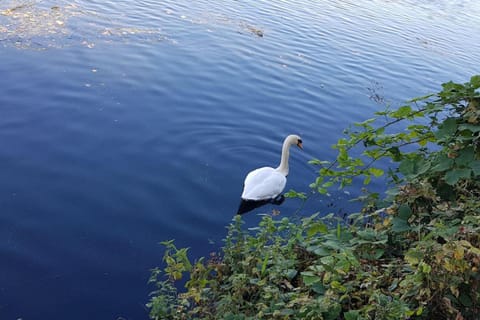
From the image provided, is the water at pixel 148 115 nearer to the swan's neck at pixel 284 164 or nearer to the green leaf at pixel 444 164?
the swan's neck at pixel 284 164

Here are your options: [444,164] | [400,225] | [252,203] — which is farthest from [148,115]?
[444,164]

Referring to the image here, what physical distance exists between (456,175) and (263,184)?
493cm

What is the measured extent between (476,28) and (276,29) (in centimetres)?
1008

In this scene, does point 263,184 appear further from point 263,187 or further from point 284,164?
point 284,164

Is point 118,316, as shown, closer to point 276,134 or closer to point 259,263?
point 259,263

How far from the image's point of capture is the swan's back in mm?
7984

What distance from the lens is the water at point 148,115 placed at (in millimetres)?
6320

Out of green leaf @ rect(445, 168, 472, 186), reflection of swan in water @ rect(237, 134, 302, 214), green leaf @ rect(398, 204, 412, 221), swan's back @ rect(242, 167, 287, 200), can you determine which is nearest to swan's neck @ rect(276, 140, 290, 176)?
reflection of swan in water @ rect(237, 134, 302, 214)

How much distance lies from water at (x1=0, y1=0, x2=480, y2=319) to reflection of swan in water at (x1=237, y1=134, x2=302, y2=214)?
27cm

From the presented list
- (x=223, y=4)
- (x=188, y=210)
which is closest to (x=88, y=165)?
(x=188, y=210)

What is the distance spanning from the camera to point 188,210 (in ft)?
24.8

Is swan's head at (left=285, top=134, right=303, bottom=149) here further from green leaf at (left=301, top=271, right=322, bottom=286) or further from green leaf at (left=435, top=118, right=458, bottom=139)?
green leaf at (left=301, top=271, right=322, bottom=286)

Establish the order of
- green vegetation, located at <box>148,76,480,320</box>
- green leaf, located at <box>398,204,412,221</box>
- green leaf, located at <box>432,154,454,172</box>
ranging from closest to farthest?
green vegetation, located at <box>148,76,480,320</box> < green leaf, located at <box>432,154,454,172</box> < green leaf, located at <box>398,204,412,221</box>

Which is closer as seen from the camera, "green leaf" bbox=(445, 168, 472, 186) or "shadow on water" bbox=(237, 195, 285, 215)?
"green leaf" bbox=(445, 168, 472, 186)
